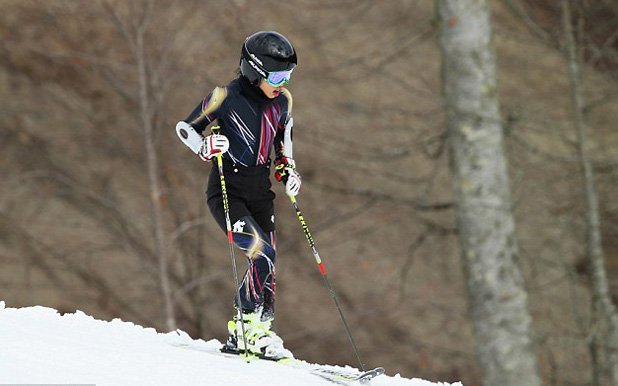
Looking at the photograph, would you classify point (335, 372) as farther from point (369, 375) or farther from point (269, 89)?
point (269, 89)

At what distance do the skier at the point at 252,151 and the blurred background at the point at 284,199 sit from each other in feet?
24.0

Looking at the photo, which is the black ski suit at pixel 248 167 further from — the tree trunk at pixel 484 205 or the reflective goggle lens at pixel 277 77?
the tree trunk at pixel 484 205

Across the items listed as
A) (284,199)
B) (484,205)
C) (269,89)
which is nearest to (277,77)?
(269,89)

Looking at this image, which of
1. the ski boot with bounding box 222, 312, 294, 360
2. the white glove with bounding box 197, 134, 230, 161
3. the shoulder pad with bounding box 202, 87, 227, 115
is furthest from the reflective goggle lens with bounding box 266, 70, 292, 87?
the ski boot with bounding box 222, 312, 294, 360

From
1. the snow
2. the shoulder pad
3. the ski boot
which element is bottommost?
the snow

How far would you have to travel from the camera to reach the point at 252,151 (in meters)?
5.72

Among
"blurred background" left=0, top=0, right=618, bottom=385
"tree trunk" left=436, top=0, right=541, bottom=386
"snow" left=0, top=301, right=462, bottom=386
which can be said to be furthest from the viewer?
"blurred background" left=0, top=0, right=618, bottom=385

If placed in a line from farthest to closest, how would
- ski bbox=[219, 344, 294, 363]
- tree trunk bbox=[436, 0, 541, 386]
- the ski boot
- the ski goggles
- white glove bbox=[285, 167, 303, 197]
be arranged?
tree trunk bbox=[436, 0, 541, 386] → white glove bbox=[285, 167, 303, 197] → the ski boot → ski bbox=[219, 344, 294, 363] → the ski goggles

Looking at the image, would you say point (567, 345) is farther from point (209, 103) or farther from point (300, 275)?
point (209, 103)

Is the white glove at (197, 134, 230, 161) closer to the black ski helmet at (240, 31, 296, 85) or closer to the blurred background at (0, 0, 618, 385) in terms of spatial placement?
the black ski helmet at (240, 31, 296, 85)

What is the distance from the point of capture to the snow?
163 inches

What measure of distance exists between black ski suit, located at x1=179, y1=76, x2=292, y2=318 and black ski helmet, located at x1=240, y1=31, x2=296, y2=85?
22 cm

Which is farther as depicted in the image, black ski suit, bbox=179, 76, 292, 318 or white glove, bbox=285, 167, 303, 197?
white glove, bbox=285, 167, 303, 197

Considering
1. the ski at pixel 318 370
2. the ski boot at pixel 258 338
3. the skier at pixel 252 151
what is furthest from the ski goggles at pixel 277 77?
the ski at pixel 318 370
